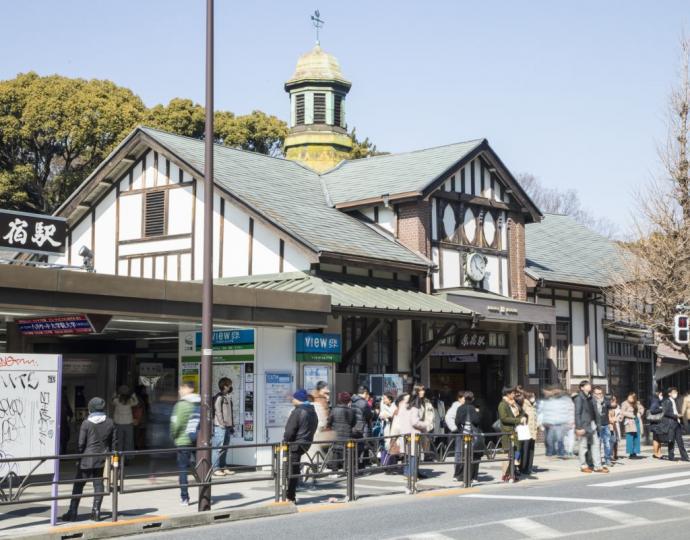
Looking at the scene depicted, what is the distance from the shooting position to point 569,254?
112ft

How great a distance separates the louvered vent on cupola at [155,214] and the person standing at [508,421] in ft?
34.9

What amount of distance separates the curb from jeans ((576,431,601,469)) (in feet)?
26.4

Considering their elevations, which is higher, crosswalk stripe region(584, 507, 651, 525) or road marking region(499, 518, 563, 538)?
crosswalk stripe region(584, 507, 651, 525)

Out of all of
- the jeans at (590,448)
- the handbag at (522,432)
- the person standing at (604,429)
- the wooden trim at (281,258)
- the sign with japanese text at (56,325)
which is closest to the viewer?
the sign with japanese text at (56,325)

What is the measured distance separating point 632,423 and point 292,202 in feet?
32.9

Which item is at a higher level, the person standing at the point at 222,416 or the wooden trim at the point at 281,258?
the wooden trim at the point at 281,258

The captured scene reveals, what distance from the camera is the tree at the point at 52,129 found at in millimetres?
42094

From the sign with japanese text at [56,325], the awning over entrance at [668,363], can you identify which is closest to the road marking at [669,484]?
the sign with japanese text at [56,325]

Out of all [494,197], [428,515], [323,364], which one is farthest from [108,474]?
[494,197]

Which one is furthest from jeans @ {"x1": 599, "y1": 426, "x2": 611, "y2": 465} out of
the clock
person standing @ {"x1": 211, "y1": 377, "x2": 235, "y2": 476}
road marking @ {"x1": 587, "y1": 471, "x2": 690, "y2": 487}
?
person standing @ {"x1": 211, "y1": 377, "x2": 235, "y2": 476}

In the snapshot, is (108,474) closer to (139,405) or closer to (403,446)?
(403,446)

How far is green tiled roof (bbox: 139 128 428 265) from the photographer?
78.7 feet

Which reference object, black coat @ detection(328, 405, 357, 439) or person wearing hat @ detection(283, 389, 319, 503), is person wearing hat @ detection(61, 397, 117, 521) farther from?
black coat @ detection(328, 405, 357, 439)

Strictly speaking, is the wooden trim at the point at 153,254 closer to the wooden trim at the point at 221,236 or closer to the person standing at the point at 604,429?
the wooden trim at the point at 221,236
